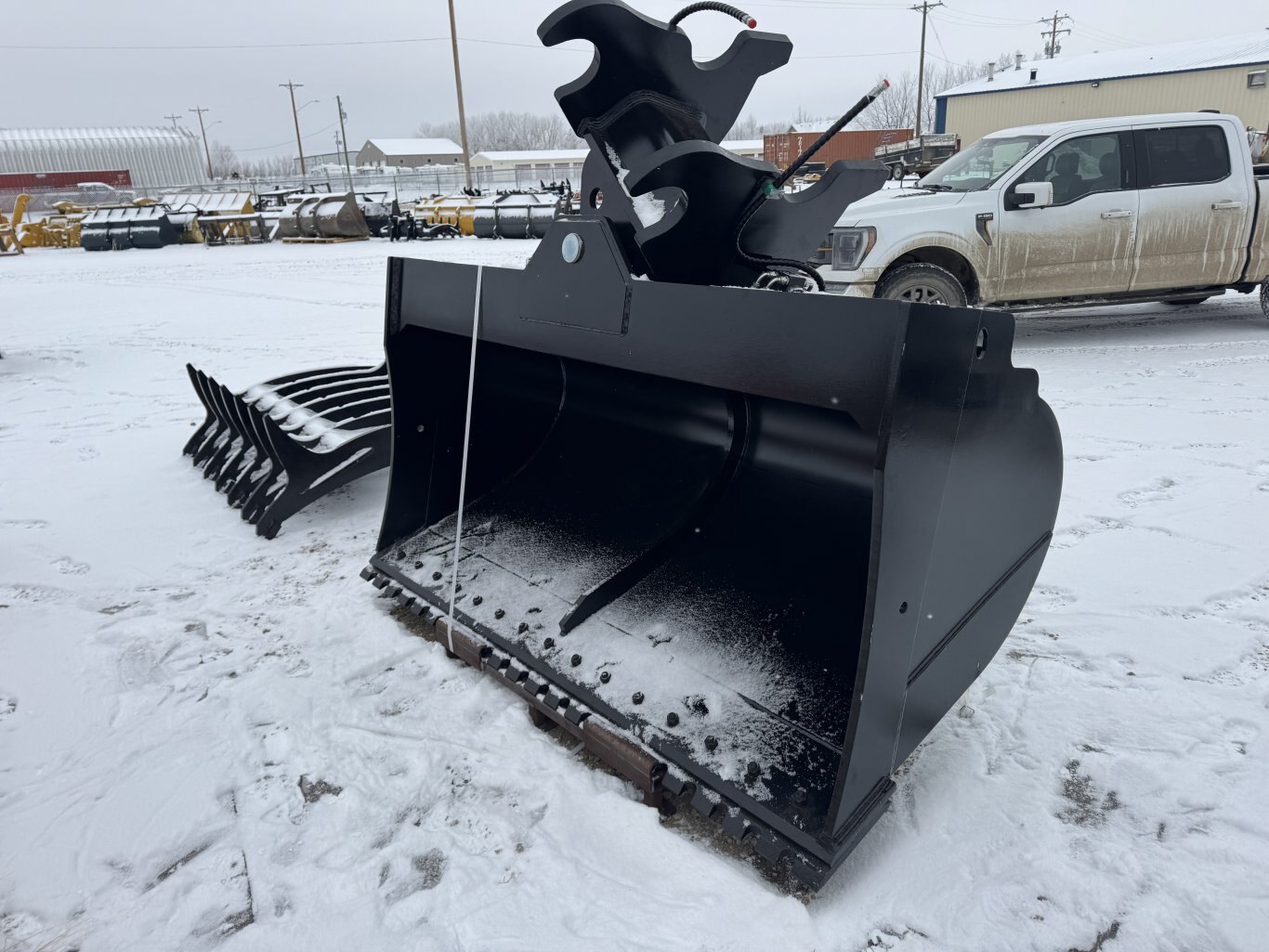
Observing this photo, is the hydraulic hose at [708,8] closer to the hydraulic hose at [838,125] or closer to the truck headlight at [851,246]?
the hydraulic hose at [838,125]

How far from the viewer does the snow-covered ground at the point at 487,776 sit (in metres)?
1.56

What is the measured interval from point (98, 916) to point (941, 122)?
144 feet

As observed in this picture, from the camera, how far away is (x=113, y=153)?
66.8 m

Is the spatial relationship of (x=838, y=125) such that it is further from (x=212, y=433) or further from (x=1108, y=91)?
(x=1108, y=91)

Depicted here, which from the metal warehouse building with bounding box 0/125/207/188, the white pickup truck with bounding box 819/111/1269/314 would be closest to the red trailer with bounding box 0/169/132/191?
the metal warehouse building with bounding box 0/125/207/188

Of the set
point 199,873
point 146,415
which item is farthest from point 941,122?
point 199,873

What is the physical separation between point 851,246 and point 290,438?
4588 mm

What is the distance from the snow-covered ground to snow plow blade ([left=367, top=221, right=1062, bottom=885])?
18cm

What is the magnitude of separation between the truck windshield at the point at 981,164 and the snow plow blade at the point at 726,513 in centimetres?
519

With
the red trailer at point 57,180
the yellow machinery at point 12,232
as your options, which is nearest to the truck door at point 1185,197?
the yellow machinery at point 12,232

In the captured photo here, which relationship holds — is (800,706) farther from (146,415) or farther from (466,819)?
(146,415)

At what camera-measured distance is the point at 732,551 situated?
2.23 m

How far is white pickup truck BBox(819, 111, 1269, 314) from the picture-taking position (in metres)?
6.19

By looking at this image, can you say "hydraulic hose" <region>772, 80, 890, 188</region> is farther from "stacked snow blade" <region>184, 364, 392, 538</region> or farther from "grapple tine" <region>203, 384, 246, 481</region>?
"grapple tine" <region>203, 384, 246, 481</region>
